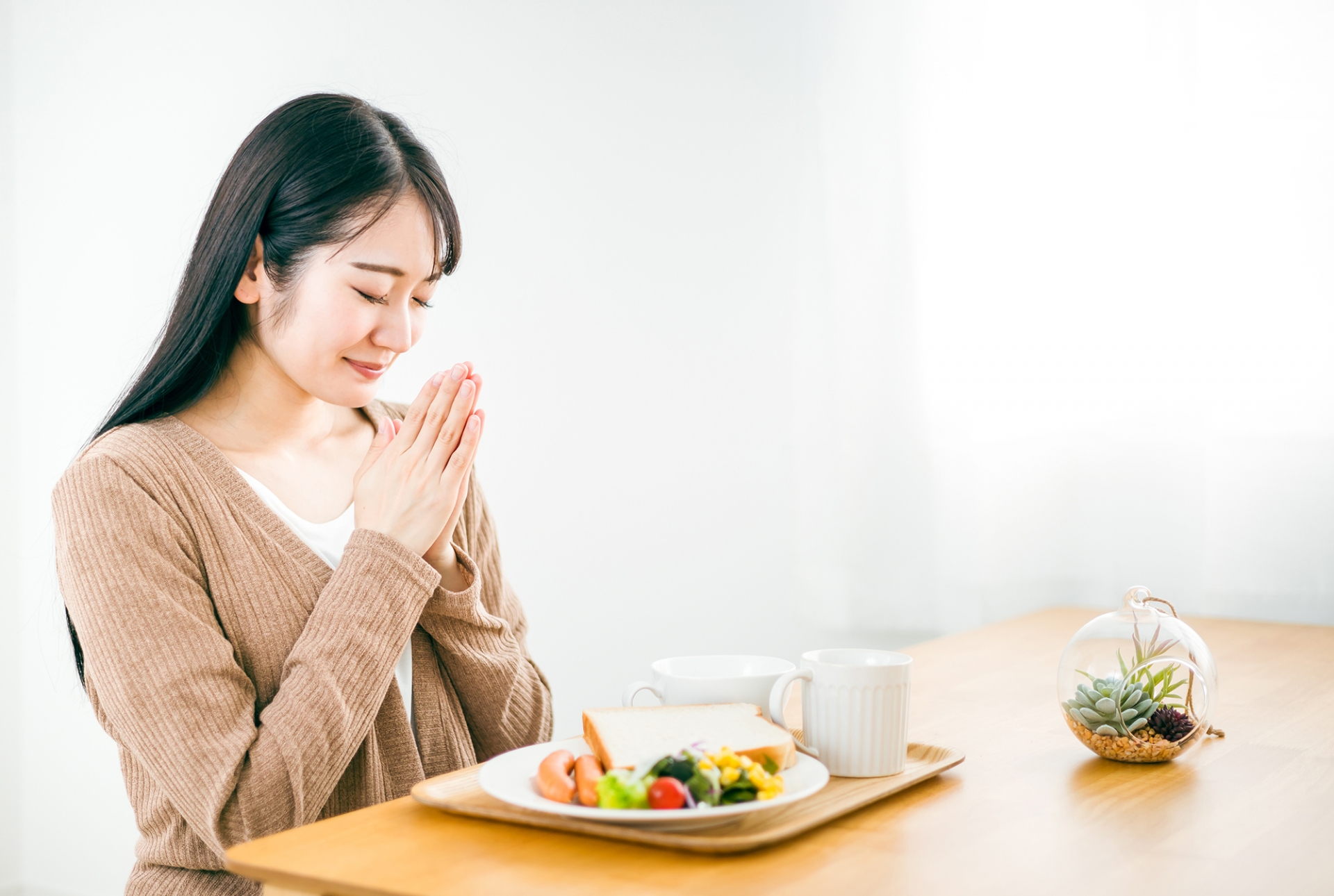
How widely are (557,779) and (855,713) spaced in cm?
23

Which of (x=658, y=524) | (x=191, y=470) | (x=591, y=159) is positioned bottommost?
(x=658, y=524)

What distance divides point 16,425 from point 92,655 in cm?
198

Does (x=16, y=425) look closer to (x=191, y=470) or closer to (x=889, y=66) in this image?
(x=191, y=470)

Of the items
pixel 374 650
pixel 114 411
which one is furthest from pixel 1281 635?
pixel 114 411

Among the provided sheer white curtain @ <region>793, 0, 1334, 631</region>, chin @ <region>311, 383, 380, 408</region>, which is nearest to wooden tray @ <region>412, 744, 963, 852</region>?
chin @ <region>311, 383, 380, 408</region>

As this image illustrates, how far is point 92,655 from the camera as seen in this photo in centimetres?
96

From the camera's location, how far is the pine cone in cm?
93

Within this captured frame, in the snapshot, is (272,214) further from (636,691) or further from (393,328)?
(636,691)

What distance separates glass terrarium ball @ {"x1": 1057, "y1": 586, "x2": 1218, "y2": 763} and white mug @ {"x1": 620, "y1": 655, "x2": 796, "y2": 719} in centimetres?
27

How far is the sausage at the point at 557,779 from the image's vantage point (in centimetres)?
73

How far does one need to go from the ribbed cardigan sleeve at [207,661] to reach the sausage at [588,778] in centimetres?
32

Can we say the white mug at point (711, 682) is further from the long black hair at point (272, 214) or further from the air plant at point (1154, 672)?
the long black hair at point (272, 214)

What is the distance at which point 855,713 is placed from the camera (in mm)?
837

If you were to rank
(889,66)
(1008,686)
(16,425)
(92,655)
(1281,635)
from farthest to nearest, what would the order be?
(16,425) < (889,66) < (1281,635) < (1008,686) < (92,655)
